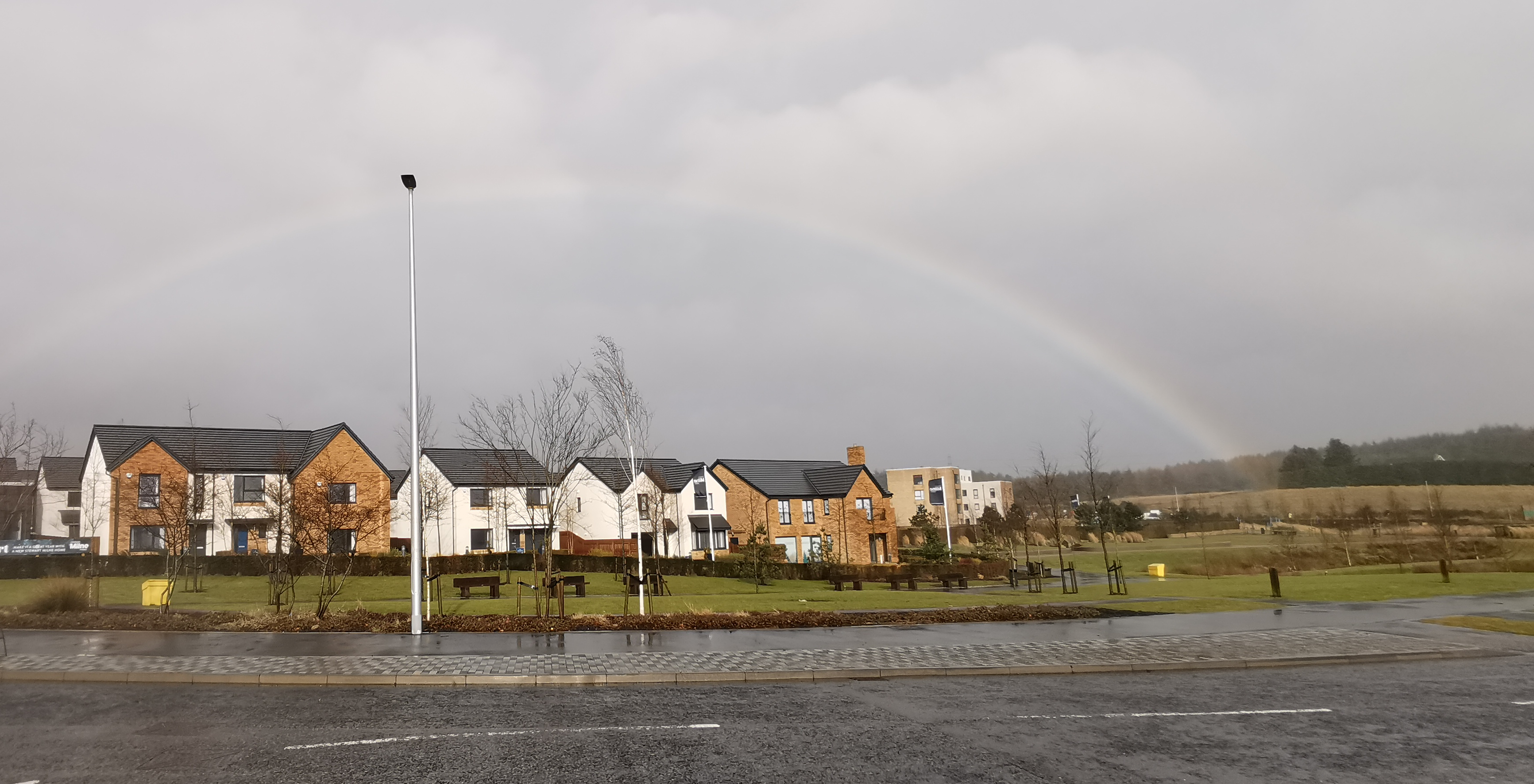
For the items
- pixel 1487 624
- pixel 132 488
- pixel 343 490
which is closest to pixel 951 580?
pixel 1487 624

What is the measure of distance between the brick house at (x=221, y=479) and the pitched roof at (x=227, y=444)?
0.07 m

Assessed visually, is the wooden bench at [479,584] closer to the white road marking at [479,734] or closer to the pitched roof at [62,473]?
the white road marking at [479,734]

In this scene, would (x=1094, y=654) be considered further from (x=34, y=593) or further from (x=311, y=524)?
(x=311, y=524)

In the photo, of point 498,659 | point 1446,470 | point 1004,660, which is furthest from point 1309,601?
point 1446,470

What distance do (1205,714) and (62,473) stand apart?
85.4 meters

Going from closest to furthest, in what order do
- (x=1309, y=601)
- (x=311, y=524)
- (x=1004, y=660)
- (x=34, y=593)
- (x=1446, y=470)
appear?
(x=1004, y=660) → (x=34, y=593) → (x=1309, y=601) → (x=311, y=524) → (x=1446, y=470)

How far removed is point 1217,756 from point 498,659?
1140cm

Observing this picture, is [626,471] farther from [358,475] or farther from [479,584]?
[479,584]

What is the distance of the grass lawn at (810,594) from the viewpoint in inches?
989

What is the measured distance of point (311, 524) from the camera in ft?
116

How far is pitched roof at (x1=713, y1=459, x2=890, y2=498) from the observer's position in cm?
6406

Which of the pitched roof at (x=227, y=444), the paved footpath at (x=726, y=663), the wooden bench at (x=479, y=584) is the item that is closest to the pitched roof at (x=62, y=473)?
the pitched roof at (x=227, y=444)

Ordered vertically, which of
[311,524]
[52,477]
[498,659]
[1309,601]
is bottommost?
[1309,601]

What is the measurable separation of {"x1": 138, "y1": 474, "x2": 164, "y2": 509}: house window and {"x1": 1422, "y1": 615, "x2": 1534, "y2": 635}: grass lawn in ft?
210
